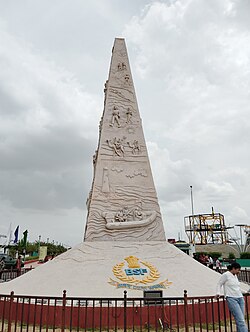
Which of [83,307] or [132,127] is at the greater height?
[132,127]

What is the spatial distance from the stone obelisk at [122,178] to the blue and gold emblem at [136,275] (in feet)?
4.61

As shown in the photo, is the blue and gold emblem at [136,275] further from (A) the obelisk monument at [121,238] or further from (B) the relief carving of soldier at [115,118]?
(B) the relief carving of soldier at [115,118]

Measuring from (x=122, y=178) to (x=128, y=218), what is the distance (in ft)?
5.22

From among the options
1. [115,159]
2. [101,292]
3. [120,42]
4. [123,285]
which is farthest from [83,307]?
[120,42]

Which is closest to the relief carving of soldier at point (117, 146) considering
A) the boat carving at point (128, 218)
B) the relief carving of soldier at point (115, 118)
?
the relief carving of soldier at point (115, 118)

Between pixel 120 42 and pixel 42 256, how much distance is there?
61.0ft

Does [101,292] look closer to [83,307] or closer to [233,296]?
[83,307]

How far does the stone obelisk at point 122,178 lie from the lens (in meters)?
10.9

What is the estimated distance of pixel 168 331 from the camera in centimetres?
675

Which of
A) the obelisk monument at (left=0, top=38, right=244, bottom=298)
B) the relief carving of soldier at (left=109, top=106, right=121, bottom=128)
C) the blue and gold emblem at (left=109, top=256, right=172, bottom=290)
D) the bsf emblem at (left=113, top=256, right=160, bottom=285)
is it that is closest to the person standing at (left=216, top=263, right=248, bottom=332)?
the obelisk monument at (left=0, top=38, right=244, bottom=298)

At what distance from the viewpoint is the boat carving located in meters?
10.8

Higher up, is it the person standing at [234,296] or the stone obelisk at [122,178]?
the stone obelisk at [122,178]

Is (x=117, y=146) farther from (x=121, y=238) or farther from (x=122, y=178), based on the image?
(x=121, y=238)

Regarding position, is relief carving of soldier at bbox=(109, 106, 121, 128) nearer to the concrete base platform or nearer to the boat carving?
the boat carving
